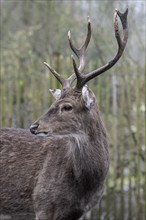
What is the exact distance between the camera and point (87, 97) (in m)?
6.34

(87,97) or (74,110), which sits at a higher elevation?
(87,97)

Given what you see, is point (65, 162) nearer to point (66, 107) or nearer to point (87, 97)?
point (66, 107)

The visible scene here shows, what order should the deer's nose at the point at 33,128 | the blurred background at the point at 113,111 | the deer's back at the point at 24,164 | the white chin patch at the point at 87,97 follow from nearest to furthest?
the deer's nose at the point at 33,128, the white chin patch at the point at 87,97, the deer's back at the point at 24,164, the blurred background at the point at 113,111

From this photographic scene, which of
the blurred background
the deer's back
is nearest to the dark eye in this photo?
the deer's back

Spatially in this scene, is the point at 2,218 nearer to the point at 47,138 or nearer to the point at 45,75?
the point at 47,138

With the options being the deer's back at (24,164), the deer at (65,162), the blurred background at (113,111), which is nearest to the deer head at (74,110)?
the deer at (65,162)

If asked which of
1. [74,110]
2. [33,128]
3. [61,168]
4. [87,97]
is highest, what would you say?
[87,97]

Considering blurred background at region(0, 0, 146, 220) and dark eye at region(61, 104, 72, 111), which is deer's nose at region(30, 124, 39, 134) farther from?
blurred background at region(0, 0, 146, 220)

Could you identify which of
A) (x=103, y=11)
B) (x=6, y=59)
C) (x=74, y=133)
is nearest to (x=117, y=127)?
(x=103, y=11)

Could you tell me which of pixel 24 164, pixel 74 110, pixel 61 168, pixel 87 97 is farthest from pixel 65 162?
pixel 87 97

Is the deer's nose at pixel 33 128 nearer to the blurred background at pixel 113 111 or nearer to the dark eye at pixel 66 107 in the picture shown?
the dark eye at pixel 66 107

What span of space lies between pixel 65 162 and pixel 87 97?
0.81 m

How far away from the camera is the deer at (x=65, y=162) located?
638 cm

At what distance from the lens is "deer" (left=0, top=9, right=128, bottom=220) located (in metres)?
6.38
